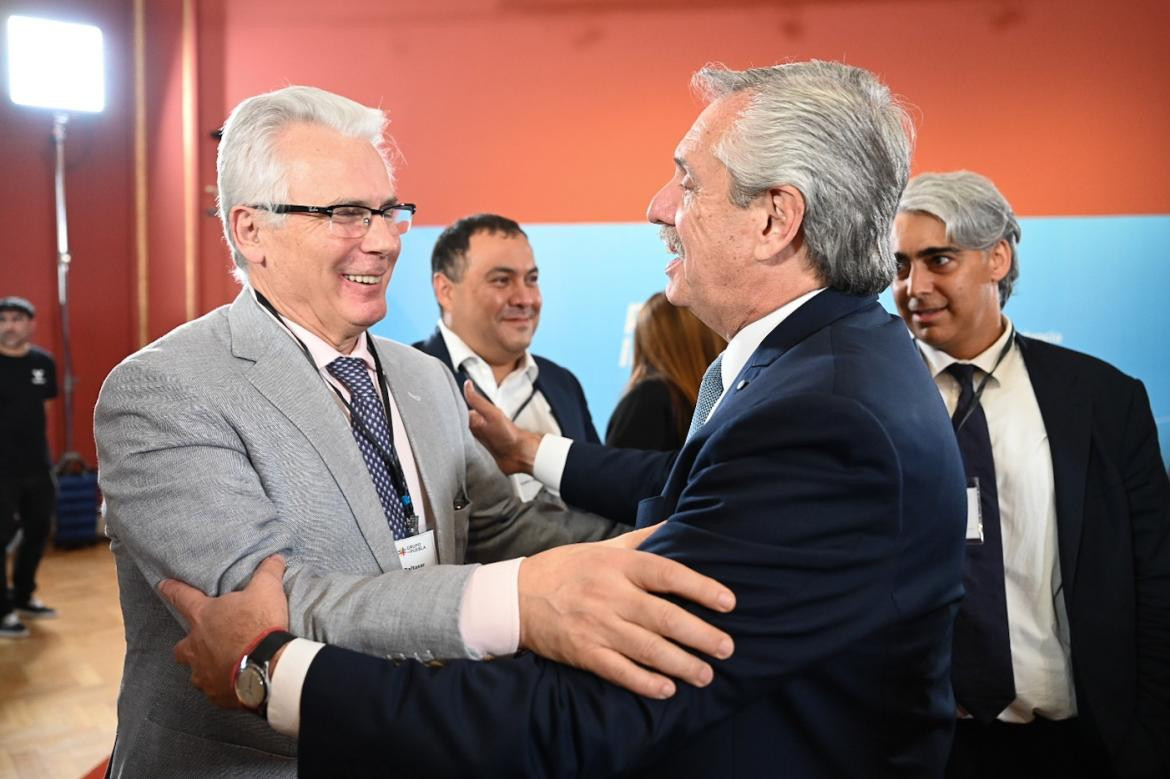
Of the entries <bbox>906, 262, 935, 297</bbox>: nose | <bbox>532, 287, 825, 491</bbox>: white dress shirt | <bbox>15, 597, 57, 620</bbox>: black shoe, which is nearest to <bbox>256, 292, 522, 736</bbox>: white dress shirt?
<bbox>532, 287, 825, 491</bbox>: white dress shirt

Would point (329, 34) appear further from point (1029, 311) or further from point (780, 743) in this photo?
point (780, 743)

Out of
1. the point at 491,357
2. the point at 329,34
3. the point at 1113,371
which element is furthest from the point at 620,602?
the point at 329,34

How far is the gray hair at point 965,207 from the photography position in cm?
246

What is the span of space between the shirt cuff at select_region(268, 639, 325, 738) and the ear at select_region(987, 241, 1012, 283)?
1.89 metres

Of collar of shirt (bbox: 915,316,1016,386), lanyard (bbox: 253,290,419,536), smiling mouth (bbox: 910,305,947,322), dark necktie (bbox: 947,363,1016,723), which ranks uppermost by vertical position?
smiling mouth (bbox: 910,305,947,322)

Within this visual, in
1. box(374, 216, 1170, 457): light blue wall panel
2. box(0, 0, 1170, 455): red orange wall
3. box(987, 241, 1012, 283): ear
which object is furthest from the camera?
box(0, 0, 1170, 455): red orange wall

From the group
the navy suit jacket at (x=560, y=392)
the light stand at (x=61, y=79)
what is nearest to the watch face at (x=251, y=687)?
the navy suit jacket at (x=560, y=392)

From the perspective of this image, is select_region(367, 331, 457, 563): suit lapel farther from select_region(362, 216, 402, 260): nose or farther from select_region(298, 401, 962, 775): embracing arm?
select_region(298, 401, 962, 775): embracing arm

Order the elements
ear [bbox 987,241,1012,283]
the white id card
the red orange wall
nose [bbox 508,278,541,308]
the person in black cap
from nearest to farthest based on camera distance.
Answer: the white id card
ear [bbox 987,241,1012,283]
nose [bbox 508,278,541,308]
the red orange wall
the person in black cap

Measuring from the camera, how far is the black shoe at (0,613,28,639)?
5641 millimetres

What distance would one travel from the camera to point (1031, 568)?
221cm

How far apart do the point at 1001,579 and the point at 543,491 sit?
1.33 meters

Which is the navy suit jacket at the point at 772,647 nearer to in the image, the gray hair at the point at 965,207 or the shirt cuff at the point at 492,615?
the shirt cuff at the point at 492,615

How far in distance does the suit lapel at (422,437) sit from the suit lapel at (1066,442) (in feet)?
4.22
